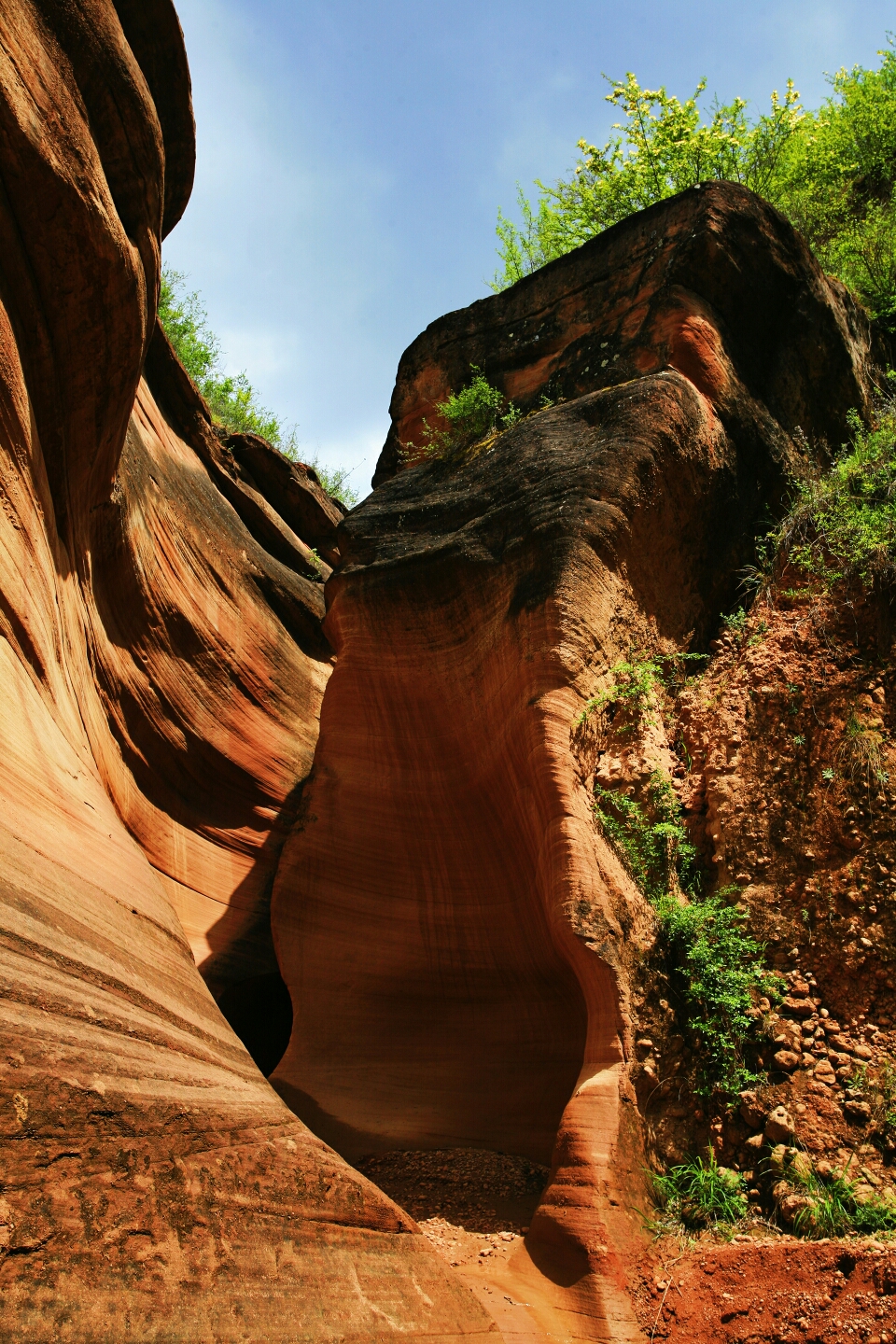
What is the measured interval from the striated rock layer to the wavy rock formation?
1522 mm

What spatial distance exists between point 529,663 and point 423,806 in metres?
1.59

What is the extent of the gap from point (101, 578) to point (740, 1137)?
18.7ft

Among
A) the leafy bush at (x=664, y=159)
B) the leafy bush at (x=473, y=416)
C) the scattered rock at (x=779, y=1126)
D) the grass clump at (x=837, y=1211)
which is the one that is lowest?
the grass clump at (x=837, y=1211)

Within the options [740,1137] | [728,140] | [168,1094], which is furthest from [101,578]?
[728,140]

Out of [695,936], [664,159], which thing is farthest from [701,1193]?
[664,159]

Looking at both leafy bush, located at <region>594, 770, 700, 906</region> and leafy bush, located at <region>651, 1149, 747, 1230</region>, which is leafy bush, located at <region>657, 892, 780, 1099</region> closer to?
leafy bush, located at <region>594, 770, 700, 906</region>

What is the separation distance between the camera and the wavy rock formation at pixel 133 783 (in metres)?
2.29

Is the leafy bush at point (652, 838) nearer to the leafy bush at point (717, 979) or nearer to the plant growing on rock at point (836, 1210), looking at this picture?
the leafy bush at point (717, 979)

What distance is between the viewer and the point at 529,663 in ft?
18.7

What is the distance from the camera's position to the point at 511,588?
6164mm

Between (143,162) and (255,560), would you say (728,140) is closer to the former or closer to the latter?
(255,560)

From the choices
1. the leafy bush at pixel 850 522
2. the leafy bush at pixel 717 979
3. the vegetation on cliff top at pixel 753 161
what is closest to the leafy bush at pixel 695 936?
the leafy bush at pixel 717 979

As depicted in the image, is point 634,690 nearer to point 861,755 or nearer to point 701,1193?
point 861,755

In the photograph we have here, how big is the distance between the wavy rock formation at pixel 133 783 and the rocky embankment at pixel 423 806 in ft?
0.07
